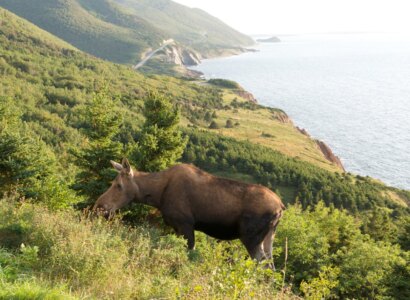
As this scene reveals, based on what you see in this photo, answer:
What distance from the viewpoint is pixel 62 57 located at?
187m

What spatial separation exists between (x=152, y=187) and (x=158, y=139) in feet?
30.1

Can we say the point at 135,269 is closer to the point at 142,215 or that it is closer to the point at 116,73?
the point at 142,215

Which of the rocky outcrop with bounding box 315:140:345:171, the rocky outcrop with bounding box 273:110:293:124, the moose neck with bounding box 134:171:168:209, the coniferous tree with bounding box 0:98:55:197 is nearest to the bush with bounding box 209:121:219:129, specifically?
the rocky outcrop with bounding box 273:110:293:124

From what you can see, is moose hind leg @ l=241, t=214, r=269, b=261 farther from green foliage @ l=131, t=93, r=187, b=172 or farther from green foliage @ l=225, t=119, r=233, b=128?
green foliage @ l=225, t=119, r=233, b=128

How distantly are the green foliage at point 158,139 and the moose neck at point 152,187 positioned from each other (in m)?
8.06

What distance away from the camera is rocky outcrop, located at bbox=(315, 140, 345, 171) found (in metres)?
111

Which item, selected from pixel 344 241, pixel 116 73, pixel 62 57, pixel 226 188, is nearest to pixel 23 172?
pixel 226 188

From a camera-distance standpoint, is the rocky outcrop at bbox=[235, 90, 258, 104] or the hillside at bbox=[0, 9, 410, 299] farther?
the rocky outcrop at bbox=[235, 90, 258, 104]

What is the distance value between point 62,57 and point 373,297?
19350 cm

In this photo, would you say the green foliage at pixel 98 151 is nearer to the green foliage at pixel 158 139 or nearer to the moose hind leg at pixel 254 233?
the green foliage at pixel 158 139

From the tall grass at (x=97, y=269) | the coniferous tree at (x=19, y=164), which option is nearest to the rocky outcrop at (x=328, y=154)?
the coniferous tree at (x=19, y=164)

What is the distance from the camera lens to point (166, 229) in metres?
14.2

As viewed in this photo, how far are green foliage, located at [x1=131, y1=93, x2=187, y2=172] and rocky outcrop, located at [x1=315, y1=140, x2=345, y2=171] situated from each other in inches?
3671

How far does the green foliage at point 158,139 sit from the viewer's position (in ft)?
62.9
